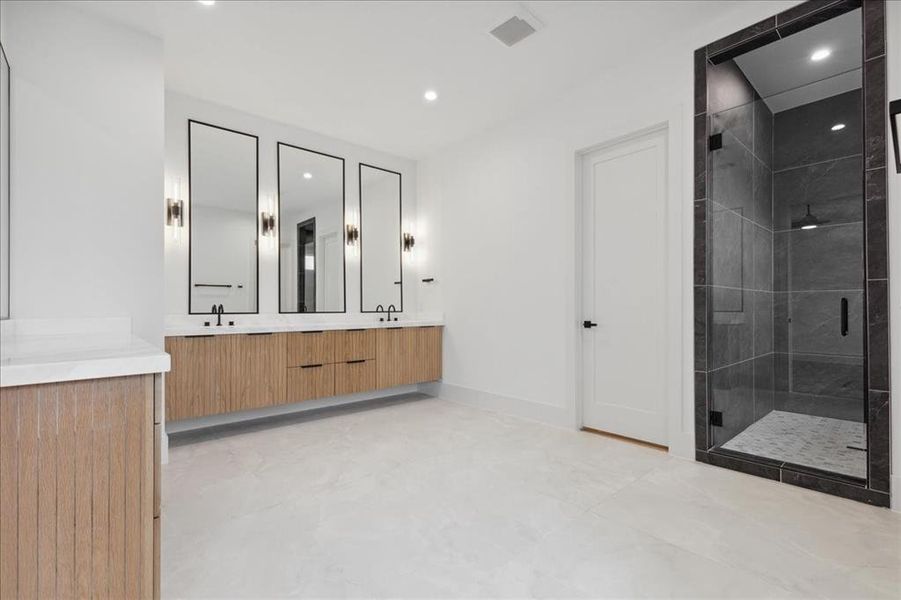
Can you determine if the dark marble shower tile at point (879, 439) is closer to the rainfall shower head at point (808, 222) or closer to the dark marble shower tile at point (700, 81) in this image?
the rainfall shower head at point (808, 222)

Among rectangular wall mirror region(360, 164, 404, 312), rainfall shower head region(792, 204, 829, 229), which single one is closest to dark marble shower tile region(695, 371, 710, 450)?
rainfall shower head region(792, 204, 829, 229)

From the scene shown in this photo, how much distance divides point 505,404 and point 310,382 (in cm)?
178

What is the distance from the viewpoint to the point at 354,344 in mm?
4160

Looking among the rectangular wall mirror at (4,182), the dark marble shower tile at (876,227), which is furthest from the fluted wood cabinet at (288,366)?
the dark marble shower tile at (876,227)

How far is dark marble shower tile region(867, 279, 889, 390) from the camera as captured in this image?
7.11ft

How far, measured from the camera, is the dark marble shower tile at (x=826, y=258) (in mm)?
3003

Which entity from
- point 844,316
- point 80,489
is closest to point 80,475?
point 80,489

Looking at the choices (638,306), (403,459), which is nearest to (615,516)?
(403,459)

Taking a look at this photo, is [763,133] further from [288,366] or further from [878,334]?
[288,366]

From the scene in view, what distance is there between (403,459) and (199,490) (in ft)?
3.82

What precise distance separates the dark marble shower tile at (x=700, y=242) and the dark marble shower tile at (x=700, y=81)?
617mm

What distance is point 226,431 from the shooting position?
3.58 m

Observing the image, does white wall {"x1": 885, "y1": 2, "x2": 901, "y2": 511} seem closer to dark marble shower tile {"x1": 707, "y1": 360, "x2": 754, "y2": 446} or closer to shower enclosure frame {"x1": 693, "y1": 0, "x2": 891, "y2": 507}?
shower enclosure frame {"x1": 693, "y1": 0, "x2": 891, "y2": 507}

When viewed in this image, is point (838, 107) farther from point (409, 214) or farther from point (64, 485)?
point (64, 485)
